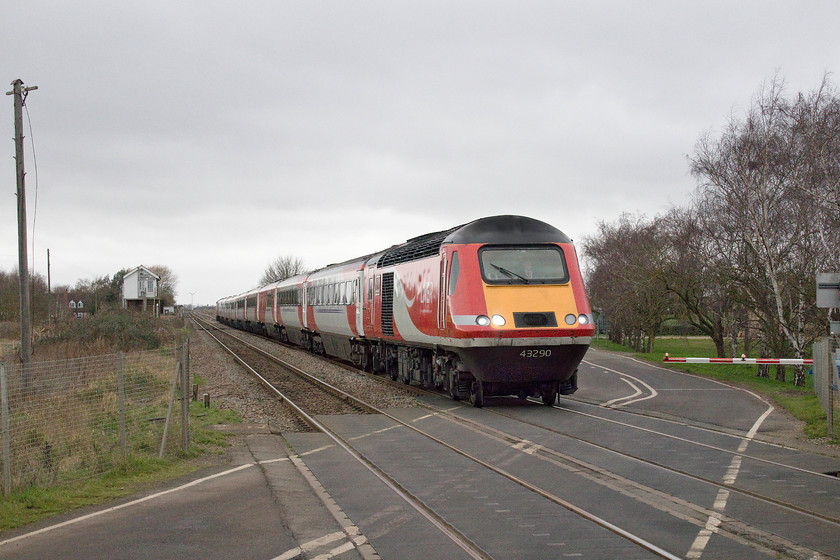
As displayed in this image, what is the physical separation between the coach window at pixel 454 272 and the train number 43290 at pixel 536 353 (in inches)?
70.3

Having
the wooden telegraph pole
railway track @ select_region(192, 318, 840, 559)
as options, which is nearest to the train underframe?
railway track @ select_region(192, 318, 840, 559)

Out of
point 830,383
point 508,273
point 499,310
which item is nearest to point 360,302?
point 508,273

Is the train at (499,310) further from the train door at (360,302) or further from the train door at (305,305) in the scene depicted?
the train door at (305,305)

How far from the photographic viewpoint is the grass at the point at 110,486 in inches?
327

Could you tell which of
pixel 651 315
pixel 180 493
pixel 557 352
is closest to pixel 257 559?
pixel 180 493

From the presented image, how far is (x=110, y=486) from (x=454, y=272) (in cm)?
807

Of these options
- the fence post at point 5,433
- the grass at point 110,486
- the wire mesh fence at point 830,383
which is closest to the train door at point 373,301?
the grass at point 110,486

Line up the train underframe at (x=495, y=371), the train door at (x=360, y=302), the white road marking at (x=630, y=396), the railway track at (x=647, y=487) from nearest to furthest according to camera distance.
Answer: the railway track at (x=647, y=487), the train underframe at (x=495, y=371), the white road marking at (x=630, y=396), the train door at (x=360, y=302)

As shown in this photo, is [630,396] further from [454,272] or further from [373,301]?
[373,301]

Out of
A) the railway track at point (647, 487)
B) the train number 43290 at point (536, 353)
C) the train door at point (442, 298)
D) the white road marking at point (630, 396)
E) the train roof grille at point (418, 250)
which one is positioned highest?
the train roof grille at point (418, 250)

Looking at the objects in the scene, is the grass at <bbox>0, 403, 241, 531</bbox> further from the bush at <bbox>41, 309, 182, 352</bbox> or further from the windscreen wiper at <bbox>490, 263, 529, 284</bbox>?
the bush at <bbox>41, 309, 182, 352</bbox>

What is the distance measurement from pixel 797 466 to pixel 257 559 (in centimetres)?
713

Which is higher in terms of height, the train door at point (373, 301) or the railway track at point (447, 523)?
the train door at point (373, 301)

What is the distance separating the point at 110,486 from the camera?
9.66 meters
